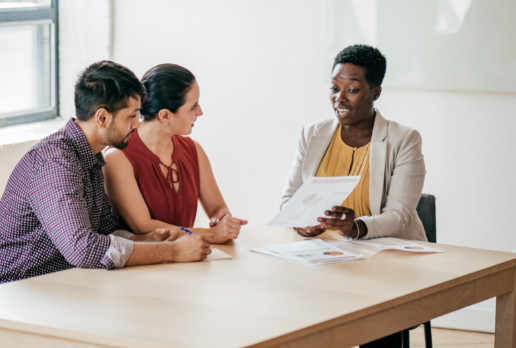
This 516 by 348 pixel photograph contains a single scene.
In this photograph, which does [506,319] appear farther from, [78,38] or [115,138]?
[78,38]

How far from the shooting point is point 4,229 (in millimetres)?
1846

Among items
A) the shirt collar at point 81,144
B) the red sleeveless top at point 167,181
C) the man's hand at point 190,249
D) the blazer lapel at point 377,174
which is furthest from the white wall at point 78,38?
the man's hand at point 190,249

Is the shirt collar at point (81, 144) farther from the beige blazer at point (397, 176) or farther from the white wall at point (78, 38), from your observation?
the white wall at point (78, 38)

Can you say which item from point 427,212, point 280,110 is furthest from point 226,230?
point 280,110

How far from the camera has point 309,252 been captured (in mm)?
1973

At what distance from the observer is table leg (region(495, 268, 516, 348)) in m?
2.00

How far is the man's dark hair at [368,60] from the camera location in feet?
8.21

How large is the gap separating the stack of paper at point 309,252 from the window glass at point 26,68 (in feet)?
7.14

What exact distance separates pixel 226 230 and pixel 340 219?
1.33ft

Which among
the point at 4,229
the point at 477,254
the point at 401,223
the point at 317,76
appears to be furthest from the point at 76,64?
the point at 477,254

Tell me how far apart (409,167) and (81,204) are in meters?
1.32

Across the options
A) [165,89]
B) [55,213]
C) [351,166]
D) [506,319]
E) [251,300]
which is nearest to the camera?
[251,300]

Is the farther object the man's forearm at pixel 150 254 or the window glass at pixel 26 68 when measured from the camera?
the window glass at pixel 26 68

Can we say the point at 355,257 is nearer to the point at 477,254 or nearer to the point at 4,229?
the point at 477,254
